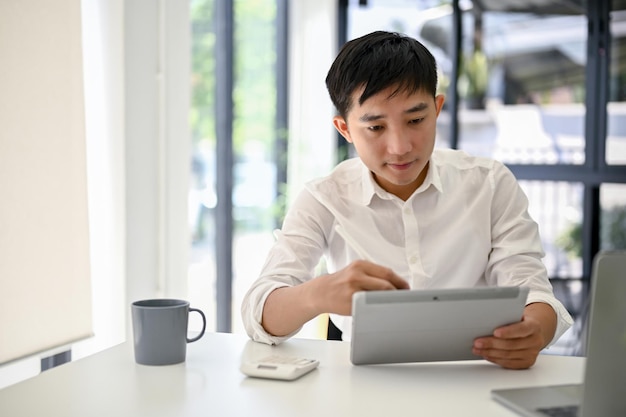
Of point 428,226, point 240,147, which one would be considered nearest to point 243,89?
point 240,147

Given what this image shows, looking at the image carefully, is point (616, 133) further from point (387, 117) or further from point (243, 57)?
point (387, 117)

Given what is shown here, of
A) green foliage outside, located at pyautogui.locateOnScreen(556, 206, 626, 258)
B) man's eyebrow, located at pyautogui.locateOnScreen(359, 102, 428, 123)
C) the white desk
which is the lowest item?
green foliage outside, located at pyautogui.locateOnScreen(556, 206, 626, 258)

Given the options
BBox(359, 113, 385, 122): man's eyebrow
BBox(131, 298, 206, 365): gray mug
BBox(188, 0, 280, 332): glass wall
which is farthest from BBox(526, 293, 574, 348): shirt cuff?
BBox(188, 0, 280, 332): glass wall

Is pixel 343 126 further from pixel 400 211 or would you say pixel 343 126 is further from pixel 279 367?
pixel 279 367

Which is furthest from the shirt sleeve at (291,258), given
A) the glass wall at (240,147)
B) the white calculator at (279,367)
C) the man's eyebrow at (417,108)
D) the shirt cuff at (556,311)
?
the glass wall at (240,147)

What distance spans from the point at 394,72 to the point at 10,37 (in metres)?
1.11

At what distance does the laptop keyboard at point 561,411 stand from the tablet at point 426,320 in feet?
0.75

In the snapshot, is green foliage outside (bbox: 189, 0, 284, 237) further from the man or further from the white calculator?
the white calculator

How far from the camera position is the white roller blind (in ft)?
6.85

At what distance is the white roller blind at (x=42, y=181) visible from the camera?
2.09m

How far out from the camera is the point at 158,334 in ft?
4.40

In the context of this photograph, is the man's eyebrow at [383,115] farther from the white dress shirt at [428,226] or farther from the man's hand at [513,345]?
the man's hand at [513,345]

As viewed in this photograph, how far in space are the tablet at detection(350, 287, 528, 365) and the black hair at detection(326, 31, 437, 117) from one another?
1.83ft

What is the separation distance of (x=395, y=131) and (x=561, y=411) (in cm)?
74
